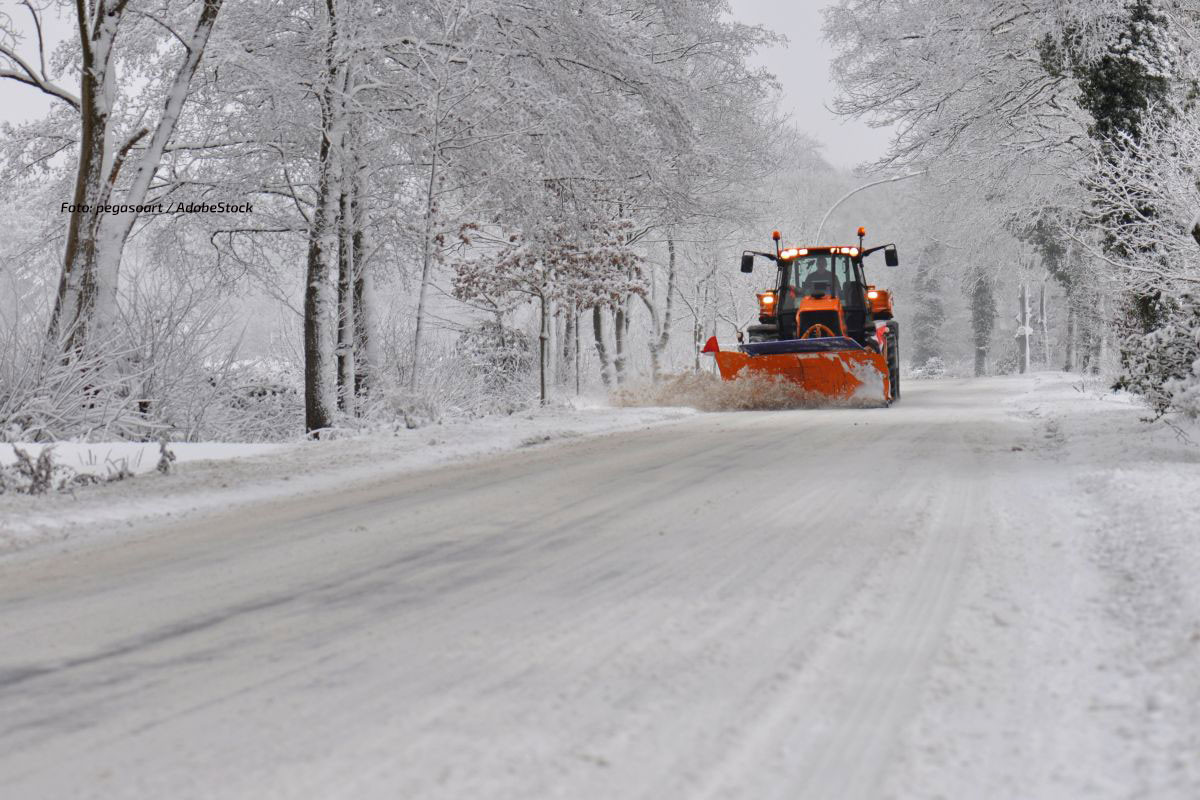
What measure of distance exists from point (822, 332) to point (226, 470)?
11690mm

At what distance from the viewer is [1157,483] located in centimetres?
543

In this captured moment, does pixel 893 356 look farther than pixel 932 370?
No

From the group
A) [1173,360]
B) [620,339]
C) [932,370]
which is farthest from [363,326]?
[932,370]

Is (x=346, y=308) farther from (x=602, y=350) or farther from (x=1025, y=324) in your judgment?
(x=1025, y=324)

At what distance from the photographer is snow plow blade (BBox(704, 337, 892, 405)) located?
15.9m

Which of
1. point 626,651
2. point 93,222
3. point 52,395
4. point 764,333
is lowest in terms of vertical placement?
point 626,651

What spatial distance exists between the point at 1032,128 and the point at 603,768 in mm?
19028

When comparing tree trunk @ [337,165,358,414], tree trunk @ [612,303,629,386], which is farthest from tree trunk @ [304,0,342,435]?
tree trunk @ [612,303,629,386]

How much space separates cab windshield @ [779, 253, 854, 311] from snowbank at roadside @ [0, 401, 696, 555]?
263 inches

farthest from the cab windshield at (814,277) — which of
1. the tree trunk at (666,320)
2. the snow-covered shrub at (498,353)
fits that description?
the tree trunk at (666,320)

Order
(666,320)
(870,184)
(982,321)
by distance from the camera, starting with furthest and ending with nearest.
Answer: (982,321) → (666,320) → (870,184)

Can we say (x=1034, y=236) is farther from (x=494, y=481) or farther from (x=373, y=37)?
(x=494, y=481)

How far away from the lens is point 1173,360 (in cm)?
782

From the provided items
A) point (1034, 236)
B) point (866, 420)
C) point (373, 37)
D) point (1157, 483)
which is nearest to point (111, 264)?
point (373, 37)
